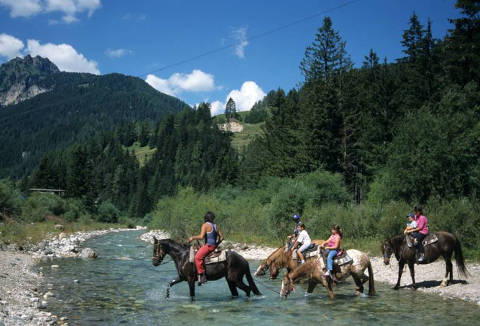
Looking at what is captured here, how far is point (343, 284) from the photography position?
1739 centimetres

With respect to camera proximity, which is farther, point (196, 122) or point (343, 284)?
point (196, 122)

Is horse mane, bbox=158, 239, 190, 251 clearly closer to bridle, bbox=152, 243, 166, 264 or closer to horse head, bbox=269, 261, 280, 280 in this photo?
bridle, bbox=152, 243, 166, 264

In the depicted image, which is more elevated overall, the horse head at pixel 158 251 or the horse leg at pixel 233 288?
the horse head at pixel 158 251

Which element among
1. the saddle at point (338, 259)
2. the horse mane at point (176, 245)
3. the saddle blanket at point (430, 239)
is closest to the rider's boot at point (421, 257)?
the saddle blanket at point (430, 239)

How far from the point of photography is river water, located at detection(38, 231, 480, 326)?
443 inches

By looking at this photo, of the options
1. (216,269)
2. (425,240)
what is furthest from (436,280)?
(216,269)

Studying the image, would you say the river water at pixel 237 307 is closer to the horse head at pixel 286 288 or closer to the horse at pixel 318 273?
the horse head at pixel 286 288

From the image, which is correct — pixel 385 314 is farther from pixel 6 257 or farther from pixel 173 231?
pixel 173 231

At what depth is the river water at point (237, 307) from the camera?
36.9 feet

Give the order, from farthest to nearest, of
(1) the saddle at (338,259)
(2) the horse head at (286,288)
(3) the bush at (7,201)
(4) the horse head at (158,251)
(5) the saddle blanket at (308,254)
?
(3) the bush at (7,201) < (5) the saddle blanket at (308,254) < (4) the horse head at (158,251) < (1) the saddle at (338,259) < (2) the horse head at (286,288)

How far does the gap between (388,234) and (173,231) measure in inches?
1015

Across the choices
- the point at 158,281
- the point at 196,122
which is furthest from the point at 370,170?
the point at 196,122

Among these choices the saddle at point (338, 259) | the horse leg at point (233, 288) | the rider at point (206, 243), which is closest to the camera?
the rider at point (206, 243)

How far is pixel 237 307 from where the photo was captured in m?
12.9
